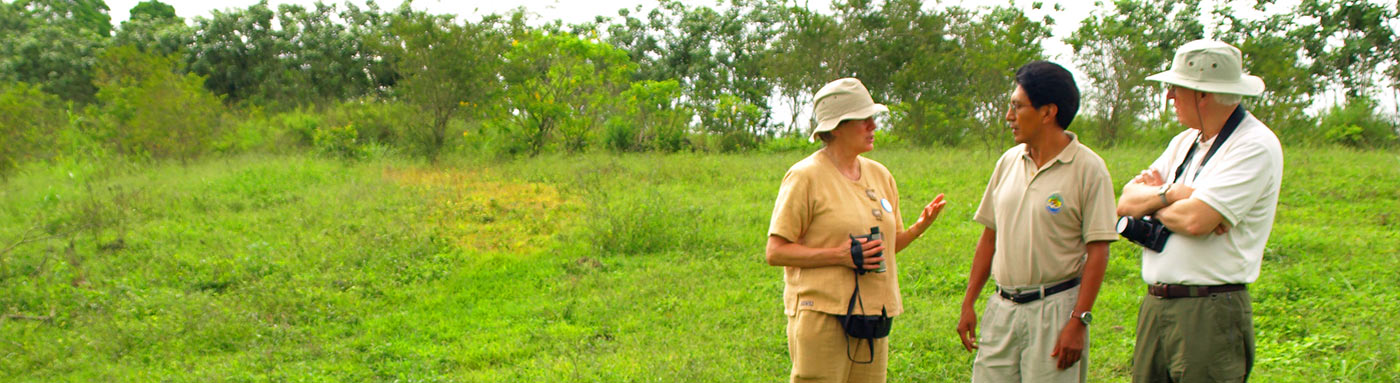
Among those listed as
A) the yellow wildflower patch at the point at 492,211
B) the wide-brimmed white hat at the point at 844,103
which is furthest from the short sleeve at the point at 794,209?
the yellow wildflower patch at the point at 492,211

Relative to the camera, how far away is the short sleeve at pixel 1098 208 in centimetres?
262

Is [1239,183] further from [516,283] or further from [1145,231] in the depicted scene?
[516,283]

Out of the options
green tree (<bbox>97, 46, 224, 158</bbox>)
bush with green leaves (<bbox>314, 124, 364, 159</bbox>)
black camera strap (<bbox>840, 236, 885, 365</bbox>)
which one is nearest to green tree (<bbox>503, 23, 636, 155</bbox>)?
bush with green leaves (<bbox>314, 124, 364, 159</bbox>)

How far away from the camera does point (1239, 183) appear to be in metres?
2.51

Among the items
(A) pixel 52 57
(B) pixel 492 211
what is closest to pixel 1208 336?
(B) pixel 492 211

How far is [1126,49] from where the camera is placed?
57.6 ft

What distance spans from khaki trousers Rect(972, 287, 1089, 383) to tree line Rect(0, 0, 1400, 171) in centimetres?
1286

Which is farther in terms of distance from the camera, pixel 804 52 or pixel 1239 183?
pixel 804 52

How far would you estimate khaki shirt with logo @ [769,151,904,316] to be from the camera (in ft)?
9.30

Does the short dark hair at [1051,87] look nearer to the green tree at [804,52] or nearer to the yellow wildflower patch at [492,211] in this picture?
the yellow wildflower patch at [492,211]

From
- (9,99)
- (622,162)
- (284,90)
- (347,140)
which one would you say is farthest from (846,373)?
→ (284,90)

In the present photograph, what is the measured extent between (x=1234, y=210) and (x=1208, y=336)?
15.0 inches

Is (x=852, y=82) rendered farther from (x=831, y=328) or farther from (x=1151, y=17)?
(x=1151, y=17)

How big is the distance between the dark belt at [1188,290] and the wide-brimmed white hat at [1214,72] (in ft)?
1.84
